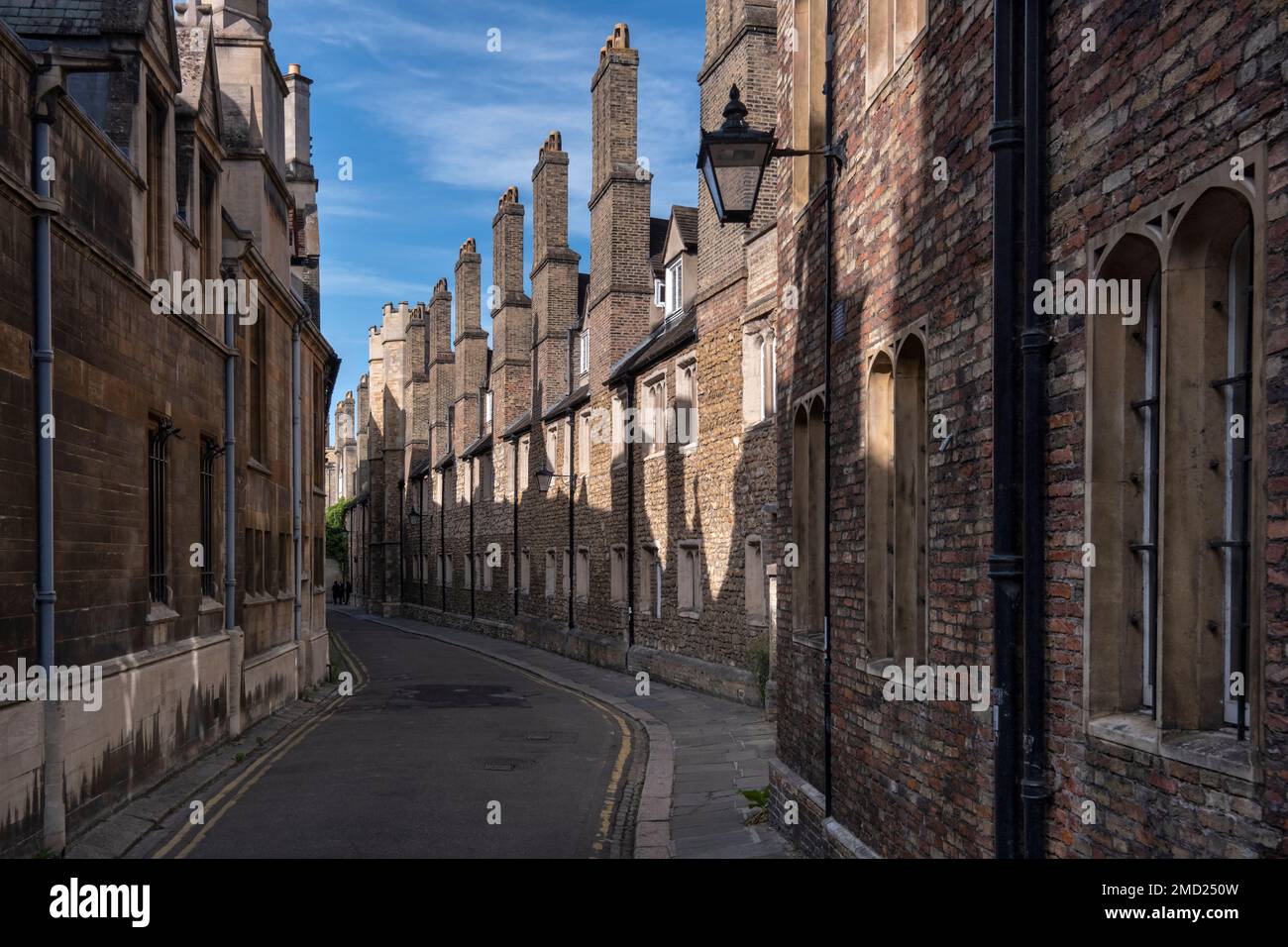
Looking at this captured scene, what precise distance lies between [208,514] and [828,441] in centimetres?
1066

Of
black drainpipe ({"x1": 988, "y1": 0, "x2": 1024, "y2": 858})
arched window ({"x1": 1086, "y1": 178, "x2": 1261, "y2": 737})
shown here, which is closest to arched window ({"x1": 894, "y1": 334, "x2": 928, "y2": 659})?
black drainpipe ({"x1": 988, "y1": 0, "x2": 1024, "y2": 858})

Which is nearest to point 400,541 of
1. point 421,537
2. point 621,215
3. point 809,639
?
point 421,537

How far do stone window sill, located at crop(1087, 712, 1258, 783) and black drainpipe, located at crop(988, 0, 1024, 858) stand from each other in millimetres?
642

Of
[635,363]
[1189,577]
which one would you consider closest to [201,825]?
[1189,577]

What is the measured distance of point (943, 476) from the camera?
664cm

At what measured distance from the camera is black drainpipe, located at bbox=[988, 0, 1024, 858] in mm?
5445

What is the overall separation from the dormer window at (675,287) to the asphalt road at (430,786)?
1001cm

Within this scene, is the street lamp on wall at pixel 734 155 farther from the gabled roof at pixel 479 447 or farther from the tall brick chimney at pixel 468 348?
the tall brick chimney at pixel 468 348

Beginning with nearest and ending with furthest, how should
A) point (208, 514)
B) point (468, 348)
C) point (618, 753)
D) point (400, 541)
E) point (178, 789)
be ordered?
point (178, 789) < point (618, 753) < point (208, 514) < point (468, 348) < point (400, 541)

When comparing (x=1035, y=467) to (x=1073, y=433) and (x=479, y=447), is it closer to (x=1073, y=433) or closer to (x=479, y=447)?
(x=1073, y=433)

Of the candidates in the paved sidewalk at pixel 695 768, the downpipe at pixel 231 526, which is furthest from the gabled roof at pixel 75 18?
the paved sidewalk at pixel 695 768

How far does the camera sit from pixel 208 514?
1677 centimetres

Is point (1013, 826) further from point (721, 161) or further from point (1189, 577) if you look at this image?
point (721, 161)

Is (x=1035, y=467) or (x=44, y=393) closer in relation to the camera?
(x=1035, y=467)
